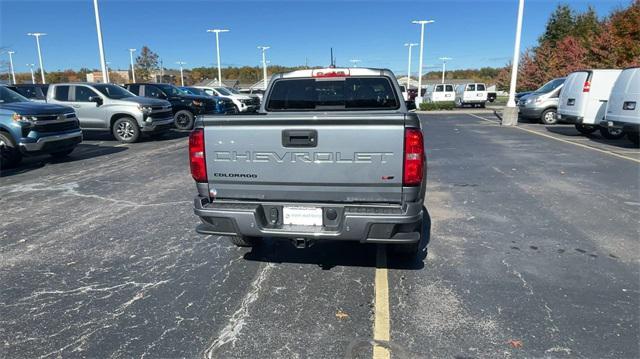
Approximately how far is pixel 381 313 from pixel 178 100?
15.1 meters

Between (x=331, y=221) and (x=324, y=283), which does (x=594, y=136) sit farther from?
(x=331, y=221)

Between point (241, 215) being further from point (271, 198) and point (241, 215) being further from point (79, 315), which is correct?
point (79, 315)

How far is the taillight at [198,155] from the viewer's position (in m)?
3.57

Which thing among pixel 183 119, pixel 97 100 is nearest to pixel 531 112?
pixel 183 119

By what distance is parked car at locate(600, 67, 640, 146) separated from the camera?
34.0 feet

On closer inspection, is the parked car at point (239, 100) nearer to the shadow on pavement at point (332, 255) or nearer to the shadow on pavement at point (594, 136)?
the shadow on pavement at point (594, 136)

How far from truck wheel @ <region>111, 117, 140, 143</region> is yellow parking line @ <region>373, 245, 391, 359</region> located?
11432mm

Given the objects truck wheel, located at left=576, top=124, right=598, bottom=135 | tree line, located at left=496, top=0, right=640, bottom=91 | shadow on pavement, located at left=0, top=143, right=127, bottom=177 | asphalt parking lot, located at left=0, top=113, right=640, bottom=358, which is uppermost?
tree line, located at left=496, top=0, right=640, bottom=91

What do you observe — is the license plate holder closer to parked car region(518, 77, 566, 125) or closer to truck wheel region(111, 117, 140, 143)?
truck wheel region(111, 117, 140, 143)

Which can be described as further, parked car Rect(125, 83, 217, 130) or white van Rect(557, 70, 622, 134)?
parked car Rect(125, 83, 217, 130)

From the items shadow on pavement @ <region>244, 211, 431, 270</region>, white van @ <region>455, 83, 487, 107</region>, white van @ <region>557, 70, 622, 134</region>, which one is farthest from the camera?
white van @ <region>455, 83, 487, 107</region>

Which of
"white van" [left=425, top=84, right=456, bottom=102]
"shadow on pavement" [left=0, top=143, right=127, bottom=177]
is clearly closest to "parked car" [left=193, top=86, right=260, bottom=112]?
→ "shadow on pavement" [left=0, top=143, right=127, bottom=177]

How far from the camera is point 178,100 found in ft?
54.3

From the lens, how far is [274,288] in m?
3.75
